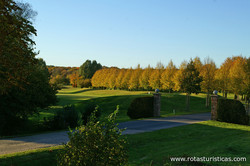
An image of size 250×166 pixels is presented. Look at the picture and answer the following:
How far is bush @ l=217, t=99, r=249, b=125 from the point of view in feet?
65.0

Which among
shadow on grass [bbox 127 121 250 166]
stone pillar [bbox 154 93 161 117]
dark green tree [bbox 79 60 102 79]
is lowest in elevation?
shadow on grass [bbox 127 121 250 166]

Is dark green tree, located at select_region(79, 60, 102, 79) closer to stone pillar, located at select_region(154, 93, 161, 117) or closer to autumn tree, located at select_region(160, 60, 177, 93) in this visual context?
autumn tree, located at select_region(160, 60, 177, 93)

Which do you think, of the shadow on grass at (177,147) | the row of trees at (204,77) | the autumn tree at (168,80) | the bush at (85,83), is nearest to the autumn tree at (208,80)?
the row of trees at (204,77)

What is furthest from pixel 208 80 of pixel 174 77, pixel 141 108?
pixel 141 108

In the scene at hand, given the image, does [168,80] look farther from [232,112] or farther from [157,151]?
[157,151]

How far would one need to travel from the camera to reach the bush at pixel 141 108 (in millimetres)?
22359

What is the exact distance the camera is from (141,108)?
2258 cm

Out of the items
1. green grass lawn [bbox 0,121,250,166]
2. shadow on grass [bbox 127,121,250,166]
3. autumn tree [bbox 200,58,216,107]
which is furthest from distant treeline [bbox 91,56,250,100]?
green grass lawn [bbox 0,121,250,166]

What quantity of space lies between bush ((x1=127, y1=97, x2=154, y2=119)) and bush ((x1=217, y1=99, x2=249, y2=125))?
6.80 m

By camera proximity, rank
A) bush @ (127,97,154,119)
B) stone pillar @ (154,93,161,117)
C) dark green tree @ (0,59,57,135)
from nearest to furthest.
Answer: dark green tree @ (0,59,57,135) → bush @ (127,97,154,119) → stone pillar @ (154,93,161,117)

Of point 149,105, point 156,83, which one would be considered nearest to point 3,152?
point 149,105

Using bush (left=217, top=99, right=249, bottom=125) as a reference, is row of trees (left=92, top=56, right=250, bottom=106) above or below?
above

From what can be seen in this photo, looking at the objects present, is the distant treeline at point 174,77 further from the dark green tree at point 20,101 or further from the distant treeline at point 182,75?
the dark green tree at point 20,101

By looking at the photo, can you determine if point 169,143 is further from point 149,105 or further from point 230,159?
point 149,105
